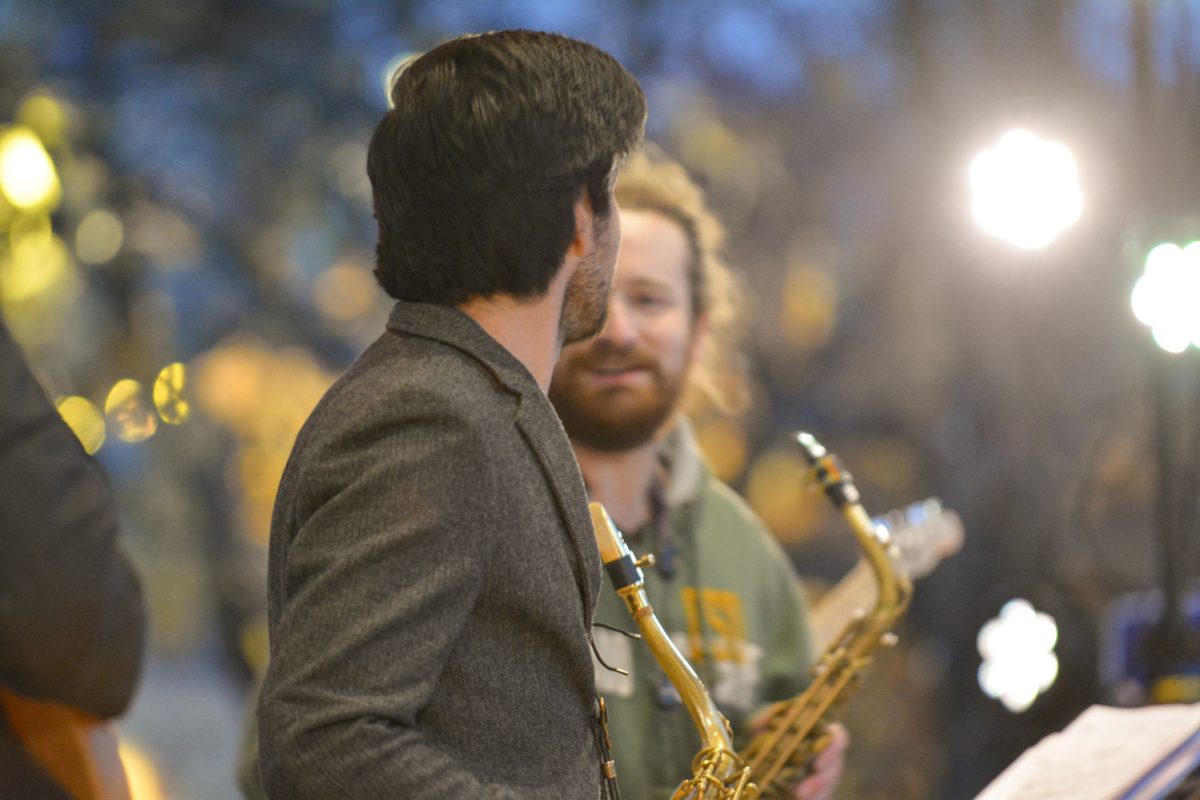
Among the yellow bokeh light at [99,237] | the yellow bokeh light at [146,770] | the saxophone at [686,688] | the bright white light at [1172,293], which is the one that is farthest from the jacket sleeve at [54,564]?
the yellow bokeh light at [99,237]

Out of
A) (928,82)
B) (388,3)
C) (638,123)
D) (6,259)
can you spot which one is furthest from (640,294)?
(388,3)

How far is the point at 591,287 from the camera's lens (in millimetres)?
1488

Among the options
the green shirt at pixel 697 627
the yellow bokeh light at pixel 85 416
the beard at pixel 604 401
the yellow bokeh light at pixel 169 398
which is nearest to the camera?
the green shirt at pixel 697 627

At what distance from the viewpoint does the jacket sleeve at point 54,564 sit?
1.56m

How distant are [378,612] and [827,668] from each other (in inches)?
61.1

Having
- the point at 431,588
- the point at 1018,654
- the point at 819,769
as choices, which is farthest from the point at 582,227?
the point at 1018,654

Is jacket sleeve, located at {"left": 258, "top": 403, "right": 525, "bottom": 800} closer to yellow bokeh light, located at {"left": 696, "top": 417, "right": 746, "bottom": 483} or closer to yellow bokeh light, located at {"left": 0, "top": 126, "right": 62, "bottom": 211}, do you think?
yellow bokeh light, located at {"left": 0, "top": 126, "right": 62, "bottom": 211}

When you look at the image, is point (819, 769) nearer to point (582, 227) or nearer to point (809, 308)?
point (582, 227)

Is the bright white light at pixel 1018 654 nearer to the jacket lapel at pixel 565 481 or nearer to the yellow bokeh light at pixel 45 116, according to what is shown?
the jacket lapel at pixel 565 481

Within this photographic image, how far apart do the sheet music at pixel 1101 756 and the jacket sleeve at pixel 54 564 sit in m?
1.31

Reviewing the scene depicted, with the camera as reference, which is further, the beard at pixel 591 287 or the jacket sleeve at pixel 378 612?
the beard at pixel 591 287

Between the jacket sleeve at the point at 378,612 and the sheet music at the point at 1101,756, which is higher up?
the jacket sleeve at the point at 378,612

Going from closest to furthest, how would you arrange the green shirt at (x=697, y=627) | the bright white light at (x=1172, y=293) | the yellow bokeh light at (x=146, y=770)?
the green shirt at (x=697, y=627)
the bright white light at (x=1172, y=293)
the yellow bokeh light at (x=146, y=770)

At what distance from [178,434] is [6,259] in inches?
60.1
